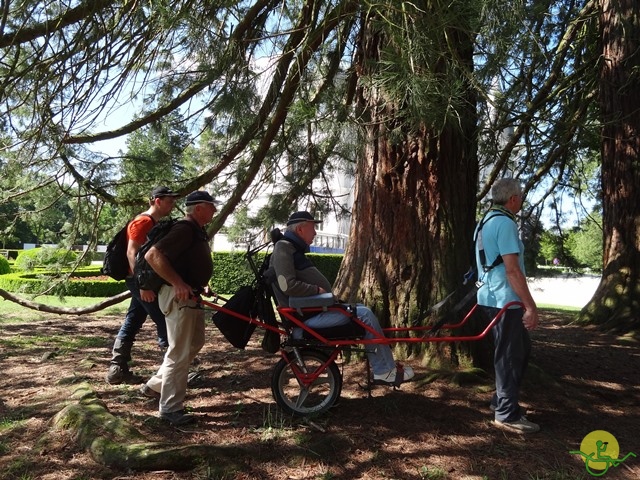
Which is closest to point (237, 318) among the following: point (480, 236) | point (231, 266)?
point (480, 236)

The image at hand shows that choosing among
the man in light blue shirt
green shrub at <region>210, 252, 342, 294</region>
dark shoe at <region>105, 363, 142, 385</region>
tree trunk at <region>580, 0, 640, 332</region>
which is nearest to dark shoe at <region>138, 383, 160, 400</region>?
dark shoe at <region>105, 363, 142, 385</region>

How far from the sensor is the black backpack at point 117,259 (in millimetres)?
4977

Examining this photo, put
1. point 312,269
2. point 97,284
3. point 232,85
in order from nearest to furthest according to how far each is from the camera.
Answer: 1. point 312,269
2. point 232,85
3. point 97,284

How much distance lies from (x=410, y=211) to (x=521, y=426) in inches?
78.7

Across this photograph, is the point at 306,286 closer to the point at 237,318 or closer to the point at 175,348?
the point at 237,318

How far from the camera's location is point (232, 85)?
18.5 feet

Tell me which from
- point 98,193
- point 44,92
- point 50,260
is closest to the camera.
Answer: point 44,92

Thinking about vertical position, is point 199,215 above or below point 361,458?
above

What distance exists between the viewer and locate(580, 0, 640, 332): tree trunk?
8.35 meters

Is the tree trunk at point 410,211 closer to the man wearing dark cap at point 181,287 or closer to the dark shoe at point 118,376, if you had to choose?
the man wearing dark cap at point 181,287

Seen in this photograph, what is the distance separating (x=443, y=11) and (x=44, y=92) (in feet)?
13.7

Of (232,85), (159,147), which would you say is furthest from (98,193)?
(232,85)

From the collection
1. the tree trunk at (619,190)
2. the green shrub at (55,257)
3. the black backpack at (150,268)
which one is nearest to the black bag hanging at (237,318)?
the black backpack at (150,268)

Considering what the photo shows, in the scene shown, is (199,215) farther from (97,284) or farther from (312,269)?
(97,284)
